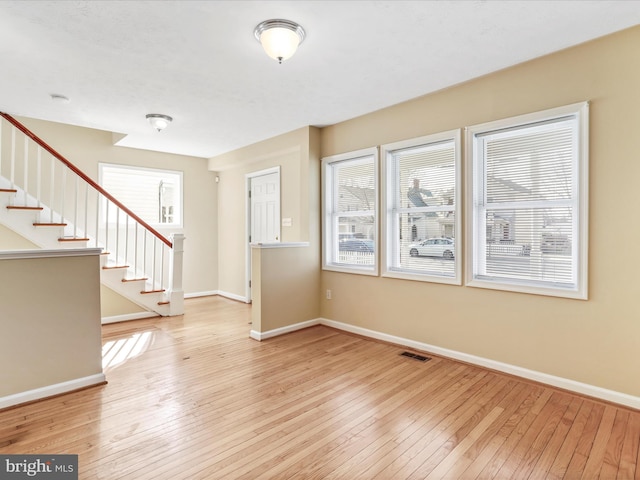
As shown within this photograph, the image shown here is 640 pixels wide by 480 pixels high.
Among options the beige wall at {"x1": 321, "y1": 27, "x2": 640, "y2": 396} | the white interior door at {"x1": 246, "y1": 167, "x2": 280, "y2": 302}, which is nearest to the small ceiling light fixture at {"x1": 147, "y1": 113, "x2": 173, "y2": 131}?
the white interior door at {"x1": 246, "y1": 167, "x2": 280, "y2": 302}

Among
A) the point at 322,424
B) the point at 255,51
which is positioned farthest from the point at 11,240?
the point at 322,424

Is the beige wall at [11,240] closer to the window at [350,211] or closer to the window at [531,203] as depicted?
the window at [350,211]

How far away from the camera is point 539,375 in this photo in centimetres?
284

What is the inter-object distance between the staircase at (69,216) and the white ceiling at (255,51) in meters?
0.87

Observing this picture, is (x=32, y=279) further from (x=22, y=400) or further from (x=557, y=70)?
(x=557, y=70)

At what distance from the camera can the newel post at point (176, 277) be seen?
5.16 metres

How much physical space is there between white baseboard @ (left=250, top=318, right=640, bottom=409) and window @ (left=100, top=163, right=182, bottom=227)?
3215mm

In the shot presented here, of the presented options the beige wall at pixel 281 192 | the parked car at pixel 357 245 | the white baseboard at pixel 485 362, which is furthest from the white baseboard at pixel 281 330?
the parked car at pixel 357 245

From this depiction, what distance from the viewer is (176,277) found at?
5.20 m

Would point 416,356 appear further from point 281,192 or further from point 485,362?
point 281,192

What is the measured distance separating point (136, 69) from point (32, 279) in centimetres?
192

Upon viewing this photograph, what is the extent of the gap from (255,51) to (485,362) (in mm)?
3374

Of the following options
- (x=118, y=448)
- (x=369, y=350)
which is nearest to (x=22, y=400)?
(x=118, y=448)

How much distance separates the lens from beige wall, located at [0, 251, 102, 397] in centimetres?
249
